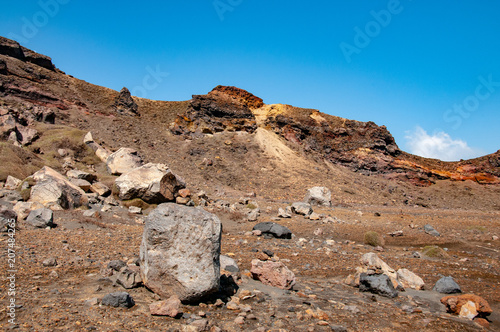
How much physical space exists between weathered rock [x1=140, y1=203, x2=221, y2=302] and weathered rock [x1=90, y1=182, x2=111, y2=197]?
1176 cm

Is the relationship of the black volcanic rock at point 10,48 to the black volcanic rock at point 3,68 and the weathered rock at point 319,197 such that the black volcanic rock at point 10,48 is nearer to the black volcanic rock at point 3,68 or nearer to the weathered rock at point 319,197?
the black volcanic rock at point 3,68

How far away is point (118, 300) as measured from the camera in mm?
4285

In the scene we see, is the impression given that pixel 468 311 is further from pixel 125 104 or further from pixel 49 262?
pixel 125 104

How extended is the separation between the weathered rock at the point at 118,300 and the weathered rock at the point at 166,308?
0.33m

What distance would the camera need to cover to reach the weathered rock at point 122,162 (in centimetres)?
1955

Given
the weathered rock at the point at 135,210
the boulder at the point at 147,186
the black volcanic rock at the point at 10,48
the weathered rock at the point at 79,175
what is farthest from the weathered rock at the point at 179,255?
the black volcanic rock at the point at 10,48

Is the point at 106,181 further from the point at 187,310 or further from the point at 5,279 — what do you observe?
the point at 187,310

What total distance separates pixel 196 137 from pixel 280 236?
27.4 m

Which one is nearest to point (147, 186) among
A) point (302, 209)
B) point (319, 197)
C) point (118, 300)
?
point (302, 209)

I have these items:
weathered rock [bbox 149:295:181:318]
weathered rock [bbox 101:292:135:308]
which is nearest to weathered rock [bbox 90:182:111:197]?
weathered rock [bbox 101:292:135:308]

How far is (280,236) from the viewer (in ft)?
37.1

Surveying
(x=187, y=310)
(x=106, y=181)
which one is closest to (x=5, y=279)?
(x=187, y=310)

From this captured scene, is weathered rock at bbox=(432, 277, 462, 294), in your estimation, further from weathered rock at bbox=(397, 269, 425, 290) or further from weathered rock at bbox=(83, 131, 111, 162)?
weathered rock at bbox=(83, 131, 111, 162)

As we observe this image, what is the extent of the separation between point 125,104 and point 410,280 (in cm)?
3961
